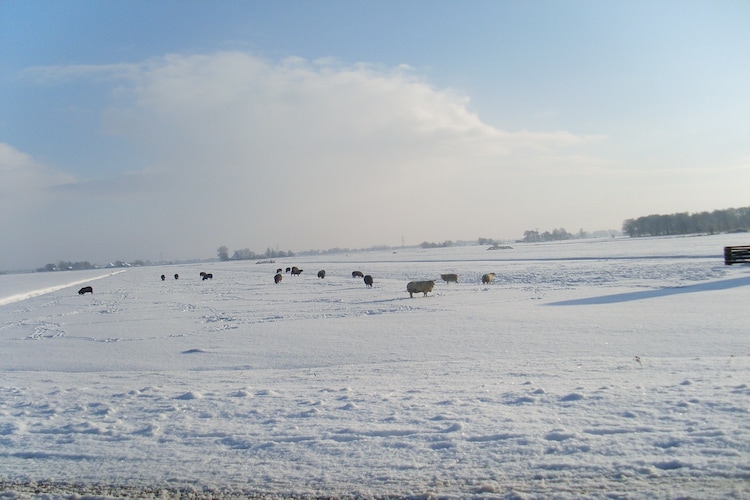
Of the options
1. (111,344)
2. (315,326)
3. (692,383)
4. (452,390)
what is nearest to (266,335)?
(315,326)

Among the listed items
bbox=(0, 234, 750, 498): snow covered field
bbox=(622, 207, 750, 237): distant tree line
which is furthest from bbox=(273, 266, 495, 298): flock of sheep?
bbox=(622, 207, 750, 237): distant tree line

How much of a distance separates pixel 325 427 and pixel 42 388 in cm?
592

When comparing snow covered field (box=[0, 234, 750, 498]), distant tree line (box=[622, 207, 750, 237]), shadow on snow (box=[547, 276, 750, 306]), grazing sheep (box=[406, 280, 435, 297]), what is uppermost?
distant tree line (box=[622, 207, 750, 237])

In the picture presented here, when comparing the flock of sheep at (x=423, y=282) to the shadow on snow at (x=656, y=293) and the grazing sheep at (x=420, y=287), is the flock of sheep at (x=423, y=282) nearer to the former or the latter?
the grazing sheep at (x=420, y=287)

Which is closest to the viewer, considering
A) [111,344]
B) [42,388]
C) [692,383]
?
[692,383]

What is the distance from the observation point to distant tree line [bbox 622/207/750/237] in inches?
5418

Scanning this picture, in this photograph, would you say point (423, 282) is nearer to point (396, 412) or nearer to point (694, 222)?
point (396, 412)

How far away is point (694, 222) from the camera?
461ft

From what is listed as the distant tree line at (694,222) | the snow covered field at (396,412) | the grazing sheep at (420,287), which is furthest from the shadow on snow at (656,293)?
the distant tree line at (694,222)

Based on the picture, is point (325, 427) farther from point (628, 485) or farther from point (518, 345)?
point (518, 345)

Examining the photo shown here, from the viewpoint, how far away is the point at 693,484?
4234 millimetres

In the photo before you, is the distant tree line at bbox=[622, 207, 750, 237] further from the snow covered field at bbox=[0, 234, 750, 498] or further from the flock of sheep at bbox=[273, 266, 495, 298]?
the snow covered field at bbox=[0, 234, 750, 498]

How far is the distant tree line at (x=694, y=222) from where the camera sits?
137625 millimetres

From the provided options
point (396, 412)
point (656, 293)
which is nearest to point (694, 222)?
point (656, 293)
